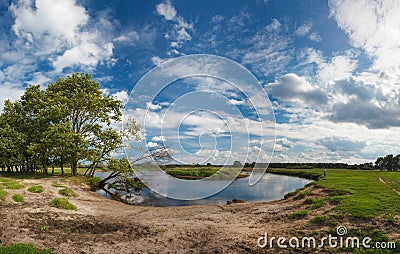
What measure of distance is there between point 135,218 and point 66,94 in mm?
20871

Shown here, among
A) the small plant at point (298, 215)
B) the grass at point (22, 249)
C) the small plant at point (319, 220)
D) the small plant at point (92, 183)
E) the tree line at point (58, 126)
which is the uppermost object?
the tree line at point (58, 126)

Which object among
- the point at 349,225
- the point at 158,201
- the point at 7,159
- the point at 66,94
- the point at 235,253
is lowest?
the point at 158,201

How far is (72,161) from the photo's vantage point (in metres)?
28.0

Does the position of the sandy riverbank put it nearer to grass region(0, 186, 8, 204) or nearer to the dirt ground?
the dirt ground

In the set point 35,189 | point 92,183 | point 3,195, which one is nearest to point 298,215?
point 3,195

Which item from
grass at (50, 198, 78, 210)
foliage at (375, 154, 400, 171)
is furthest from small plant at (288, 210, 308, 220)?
foliage at (375, 154, 400, 171)

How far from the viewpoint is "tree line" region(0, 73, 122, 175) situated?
25.7 meters

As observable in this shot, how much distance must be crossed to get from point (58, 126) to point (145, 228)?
18.5m

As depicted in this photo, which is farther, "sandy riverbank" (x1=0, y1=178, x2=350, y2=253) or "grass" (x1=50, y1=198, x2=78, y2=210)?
"grass" (x1=50, y1=198, x2=78, y2=210)

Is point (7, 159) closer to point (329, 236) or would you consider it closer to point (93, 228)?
point (93, 228)

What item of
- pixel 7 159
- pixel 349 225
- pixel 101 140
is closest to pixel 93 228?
pixel 349 225

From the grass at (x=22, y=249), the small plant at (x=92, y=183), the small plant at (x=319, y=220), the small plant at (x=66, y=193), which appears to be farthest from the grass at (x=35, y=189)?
the small plant at (x=319, y=220)

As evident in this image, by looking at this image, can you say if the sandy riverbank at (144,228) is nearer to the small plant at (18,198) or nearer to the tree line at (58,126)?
the small plant at (18,198)

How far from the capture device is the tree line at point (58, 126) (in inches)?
1011
